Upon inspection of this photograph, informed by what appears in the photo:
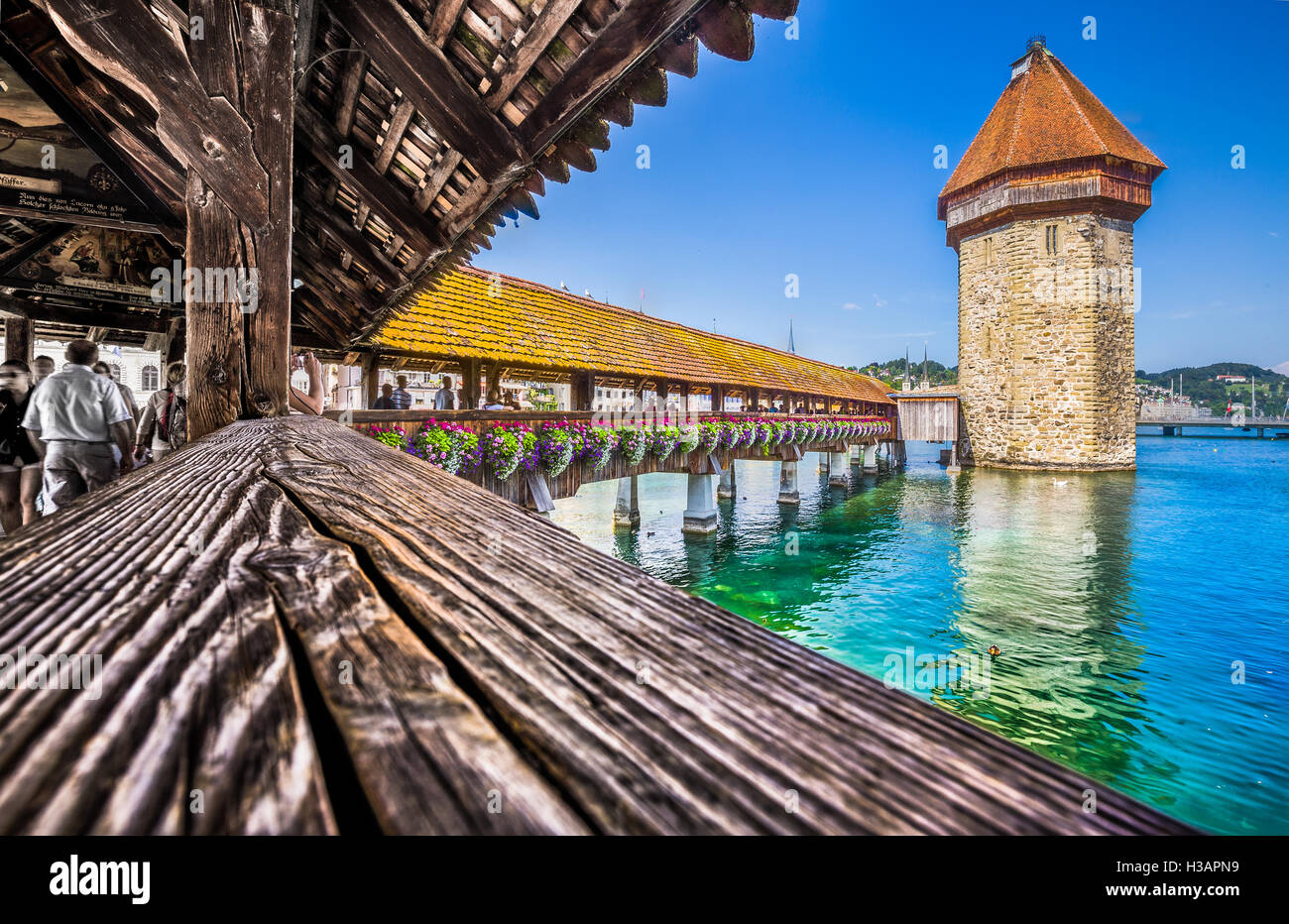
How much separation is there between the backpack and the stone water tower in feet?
104

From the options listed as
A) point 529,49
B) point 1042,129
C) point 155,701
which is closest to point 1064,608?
point 529,49

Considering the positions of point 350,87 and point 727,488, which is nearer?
point 350,87

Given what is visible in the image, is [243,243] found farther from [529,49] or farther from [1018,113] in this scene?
[1018,113]

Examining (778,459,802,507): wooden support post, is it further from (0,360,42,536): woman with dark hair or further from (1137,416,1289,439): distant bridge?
(1137,416,1289,439): distant bridge

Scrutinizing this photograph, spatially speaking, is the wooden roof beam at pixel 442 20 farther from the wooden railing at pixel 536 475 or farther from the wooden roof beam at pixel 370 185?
the wooden railing at pixel 536 475

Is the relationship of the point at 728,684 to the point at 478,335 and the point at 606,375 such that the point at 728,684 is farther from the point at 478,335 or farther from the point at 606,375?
the point at 606,375

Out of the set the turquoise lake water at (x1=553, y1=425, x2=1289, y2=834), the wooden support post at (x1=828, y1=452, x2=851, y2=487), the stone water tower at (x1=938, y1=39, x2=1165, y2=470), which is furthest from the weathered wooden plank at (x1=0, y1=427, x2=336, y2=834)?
the stone water tower at (x1=938, y1=39, x2=1165, y2=470)

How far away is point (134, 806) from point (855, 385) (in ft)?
109

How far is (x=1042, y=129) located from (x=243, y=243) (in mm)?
37411

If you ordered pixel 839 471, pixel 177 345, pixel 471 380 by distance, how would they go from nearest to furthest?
pixel 177 345, pixel 471 380, pixel 839 471

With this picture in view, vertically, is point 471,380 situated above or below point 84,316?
below

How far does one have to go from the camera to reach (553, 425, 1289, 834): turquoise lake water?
6.74 meters

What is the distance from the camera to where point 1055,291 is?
26.5 m

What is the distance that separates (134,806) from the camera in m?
0.26
